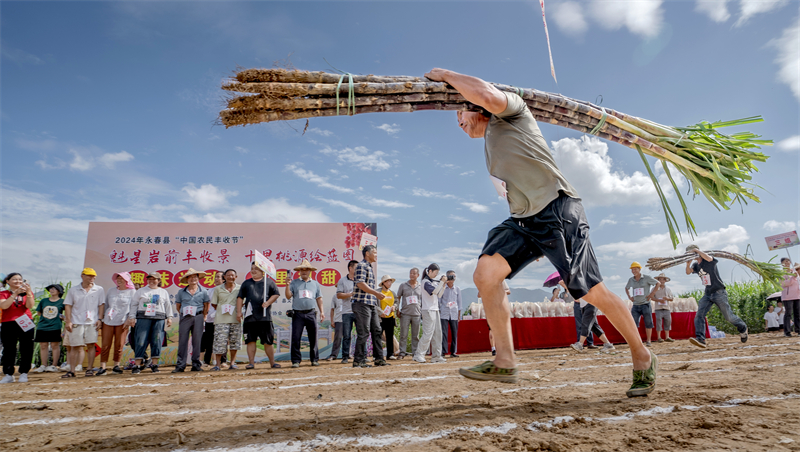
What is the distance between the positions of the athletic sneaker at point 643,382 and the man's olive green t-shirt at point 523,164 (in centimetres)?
106

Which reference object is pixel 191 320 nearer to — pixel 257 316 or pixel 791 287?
pixel 257 316

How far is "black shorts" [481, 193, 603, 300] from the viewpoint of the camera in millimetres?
2461

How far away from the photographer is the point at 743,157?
412 cm

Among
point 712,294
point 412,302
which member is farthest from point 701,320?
point 412,302

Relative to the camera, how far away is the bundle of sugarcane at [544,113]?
9.37ft

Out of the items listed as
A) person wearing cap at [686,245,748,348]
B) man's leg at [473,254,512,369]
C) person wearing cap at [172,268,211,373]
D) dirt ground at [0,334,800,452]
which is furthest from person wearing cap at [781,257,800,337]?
person wearing cap at [172,268,211,373]

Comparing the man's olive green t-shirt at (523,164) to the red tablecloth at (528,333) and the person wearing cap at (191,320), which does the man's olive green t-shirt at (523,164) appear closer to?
the person wearing cap at (191,320)

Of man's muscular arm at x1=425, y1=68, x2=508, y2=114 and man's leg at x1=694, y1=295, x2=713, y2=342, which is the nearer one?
man's muscular arm at x1=425, y1=68, x2=508, y2=114

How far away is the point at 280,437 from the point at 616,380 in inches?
97.4

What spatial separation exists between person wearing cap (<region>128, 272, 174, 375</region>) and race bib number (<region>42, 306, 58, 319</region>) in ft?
5.99

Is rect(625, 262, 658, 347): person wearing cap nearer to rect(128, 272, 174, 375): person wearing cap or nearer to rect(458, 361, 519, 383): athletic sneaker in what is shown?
rect(458, 361, 519, 383): athletic sneaker

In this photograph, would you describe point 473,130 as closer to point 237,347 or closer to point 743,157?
point 743,157

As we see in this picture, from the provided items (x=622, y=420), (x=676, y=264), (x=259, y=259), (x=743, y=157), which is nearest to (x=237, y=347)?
(x=259, y=259)

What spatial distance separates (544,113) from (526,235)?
4.99 feet
